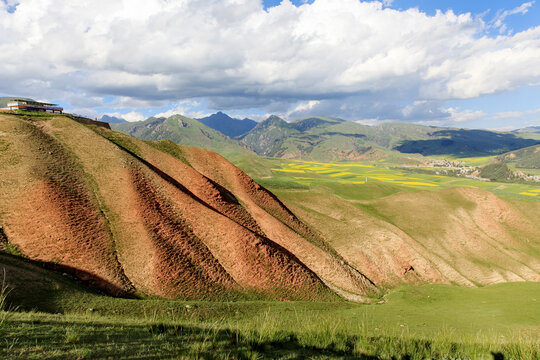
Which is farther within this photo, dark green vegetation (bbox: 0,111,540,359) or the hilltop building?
the hilltop building

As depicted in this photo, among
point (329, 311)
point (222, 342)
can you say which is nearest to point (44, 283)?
point (222, 342)

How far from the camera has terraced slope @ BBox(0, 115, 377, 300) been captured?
2570cm

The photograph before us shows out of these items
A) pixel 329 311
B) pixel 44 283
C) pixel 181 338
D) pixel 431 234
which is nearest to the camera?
pixel 181 338

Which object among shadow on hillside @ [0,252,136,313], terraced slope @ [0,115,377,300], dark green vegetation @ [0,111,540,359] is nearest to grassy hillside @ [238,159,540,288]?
dark green vegetation @ [0,111,540,359]

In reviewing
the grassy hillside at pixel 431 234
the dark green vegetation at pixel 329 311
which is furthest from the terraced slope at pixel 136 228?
the grassy hillside at pixel 431 234

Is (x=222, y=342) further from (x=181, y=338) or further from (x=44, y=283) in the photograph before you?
(x=44, y=283)

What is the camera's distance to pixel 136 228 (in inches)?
1148

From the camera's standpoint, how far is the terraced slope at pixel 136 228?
25.7 m

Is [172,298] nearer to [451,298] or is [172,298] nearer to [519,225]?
[451,298]

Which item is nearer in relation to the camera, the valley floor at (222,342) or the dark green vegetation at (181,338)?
the valley floor at (222,342)

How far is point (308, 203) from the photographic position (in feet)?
208

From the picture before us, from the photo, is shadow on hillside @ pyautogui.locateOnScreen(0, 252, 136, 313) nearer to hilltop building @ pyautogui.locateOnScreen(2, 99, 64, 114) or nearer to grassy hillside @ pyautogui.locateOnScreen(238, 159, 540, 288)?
grassy hillside @ pyautogui.locateOnScreen(238, 159, 540, 288)

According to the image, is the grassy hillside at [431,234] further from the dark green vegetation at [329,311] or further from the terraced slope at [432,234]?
the dark green vegetation at [329,311]

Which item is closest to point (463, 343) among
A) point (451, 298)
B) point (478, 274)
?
point (451, 298)
